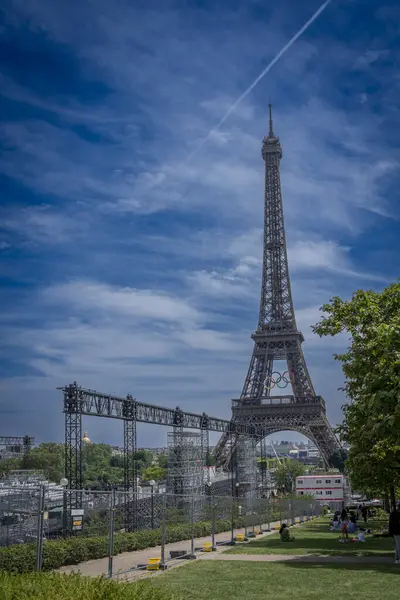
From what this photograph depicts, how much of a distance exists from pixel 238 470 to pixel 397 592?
179 feet

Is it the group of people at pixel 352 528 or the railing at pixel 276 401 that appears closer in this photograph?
the group of people at pixel 352 528

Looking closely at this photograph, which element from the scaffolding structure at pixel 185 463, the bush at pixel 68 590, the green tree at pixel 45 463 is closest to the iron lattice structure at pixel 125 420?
the scaffolding structure at pixel 185 463

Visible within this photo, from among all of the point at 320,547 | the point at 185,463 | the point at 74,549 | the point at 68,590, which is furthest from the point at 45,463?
the point at 68,590

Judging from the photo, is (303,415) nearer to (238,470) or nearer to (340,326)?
(238,470)

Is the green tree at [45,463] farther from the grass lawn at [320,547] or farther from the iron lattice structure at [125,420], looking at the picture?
the grass lawn at [320,547]

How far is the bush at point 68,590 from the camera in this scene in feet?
27.1

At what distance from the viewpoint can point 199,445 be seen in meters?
59.9

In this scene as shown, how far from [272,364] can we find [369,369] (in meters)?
77.6

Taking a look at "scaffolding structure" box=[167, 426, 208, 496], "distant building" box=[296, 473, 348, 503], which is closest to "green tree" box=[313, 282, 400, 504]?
"scaffolding structure" box=[167, 426, 208, 496]

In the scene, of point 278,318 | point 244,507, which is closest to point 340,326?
point 244,507

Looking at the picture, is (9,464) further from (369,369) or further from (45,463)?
(369,369)

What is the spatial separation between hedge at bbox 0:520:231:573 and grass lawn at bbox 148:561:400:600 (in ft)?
11.7

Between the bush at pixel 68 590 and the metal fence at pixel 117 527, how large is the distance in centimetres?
426

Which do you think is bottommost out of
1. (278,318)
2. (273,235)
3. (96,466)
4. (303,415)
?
(96,466)
